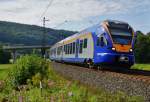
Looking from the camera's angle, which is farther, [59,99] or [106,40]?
[106,40]

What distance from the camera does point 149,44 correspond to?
341 feet

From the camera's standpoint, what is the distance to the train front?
25.4 meters

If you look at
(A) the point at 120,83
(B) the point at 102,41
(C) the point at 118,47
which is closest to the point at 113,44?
(C) the point at 118,47

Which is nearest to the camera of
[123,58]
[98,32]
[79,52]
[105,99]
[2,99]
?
[105,99]

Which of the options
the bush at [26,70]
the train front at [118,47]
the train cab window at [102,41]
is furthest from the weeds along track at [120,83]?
the train cab window at [102,41]

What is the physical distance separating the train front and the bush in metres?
4.28

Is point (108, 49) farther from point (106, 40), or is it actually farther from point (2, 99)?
point (2, 99)

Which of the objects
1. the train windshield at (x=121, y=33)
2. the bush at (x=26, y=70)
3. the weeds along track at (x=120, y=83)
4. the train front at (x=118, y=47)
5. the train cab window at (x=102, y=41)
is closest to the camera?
the weeds along track at (x=120, y=83)

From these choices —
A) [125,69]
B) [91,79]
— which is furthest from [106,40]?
[91,79]

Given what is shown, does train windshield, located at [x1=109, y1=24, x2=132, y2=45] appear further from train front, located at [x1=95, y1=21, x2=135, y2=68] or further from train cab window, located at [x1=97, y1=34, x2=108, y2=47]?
train cab window, located at [x1=97, y1=34, x2=108, y2=47]

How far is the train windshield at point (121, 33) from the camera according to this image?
84.3 ft

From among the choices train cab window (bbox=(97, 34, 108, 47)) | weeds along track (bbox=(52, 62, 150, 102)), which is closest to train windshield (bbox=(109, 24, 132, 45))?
train cab window (bbox=(97, 34, 108, 47))

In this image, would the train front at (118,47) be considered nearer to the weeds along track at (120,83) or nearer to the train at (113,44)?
the train at (113,44)

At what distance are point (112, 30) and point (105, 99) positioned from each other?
15426mm
